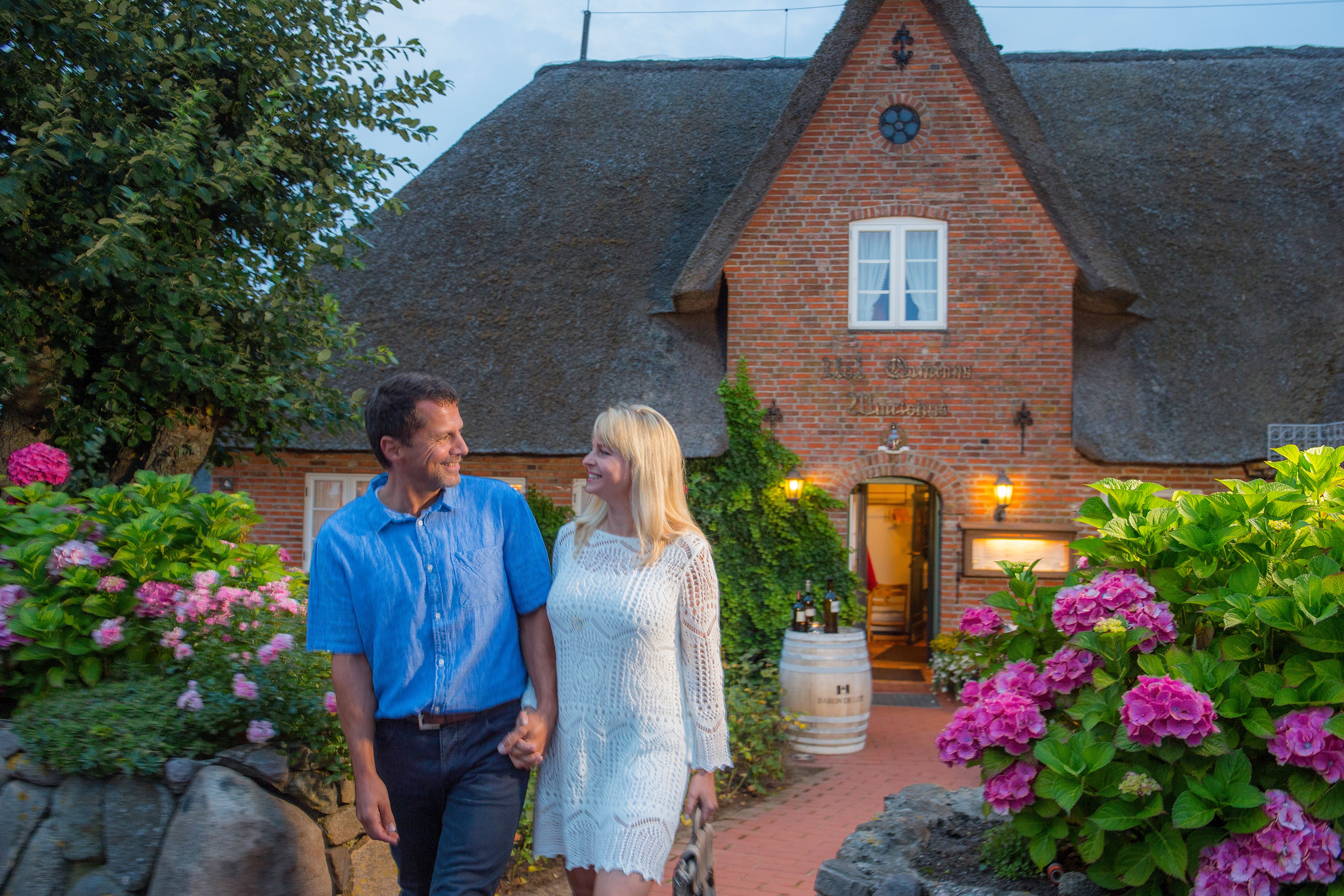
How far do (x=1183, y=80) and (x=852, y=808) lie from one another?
11486 millimetres

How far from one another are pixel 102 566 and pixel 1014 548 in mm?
8262

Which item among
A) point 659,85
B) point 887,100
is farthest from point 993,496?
point 659,85

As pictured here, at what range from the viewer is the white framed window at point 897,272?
10.1m

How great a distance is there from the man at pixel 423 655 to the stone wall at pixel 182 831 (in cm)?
92

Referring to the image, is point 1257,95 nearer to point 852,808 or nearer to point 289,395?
Answer: point 852,808

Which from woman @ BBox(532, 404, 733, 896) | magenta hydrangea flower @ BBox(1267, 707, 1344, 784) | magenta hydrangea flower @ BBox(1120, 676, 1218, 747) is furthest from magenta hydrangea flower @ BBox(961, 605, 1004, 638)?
woman @ BBox(532, 404, 733, 896)

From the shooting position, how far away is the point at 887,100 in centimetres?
1027

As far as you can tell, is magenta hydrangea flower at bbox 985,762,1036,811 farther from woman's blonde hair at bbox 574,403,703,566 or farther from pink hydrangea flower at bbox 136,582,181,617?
pink hydrangea flower at bbox 136,582,181,617

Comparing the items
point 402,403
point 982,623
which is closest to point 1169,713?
point 982,623

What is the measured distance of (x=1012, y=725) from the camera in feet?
9.48

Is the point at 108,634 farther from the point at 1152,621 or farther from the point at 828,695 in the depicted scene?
the point at 828,695

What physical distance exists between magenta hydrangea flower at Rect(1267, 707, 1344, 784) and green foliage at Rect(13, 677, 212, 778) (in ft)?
10.8

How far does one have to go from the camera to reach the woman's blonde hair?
264cm

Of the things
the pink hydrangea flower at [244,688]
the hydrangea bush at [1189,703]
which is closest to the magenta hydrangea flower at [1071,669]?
the hydrangea bush at [1189,703]
